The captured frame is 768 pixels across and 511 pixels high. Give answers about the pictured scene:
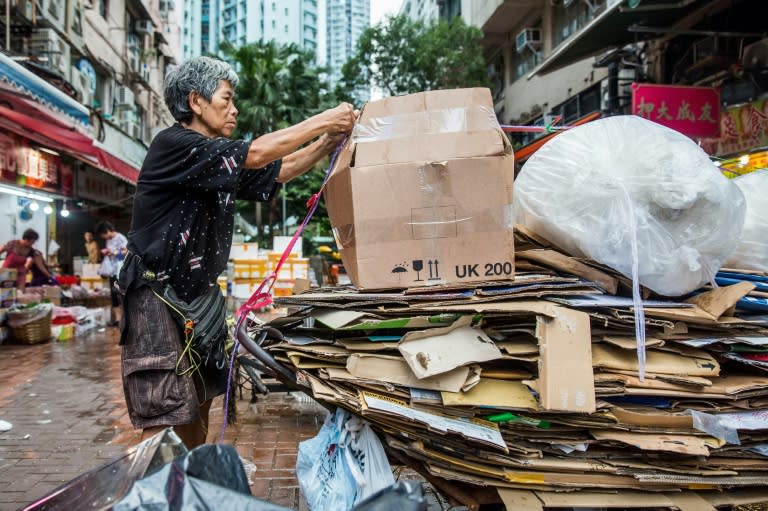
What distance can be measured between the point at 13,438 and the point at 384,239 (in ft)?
10.7

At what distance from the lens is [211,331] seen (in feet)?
6.19

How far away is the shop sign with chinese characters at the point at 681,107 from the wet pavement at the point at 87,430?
18.4ft

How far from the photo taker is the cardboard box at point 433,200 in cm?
163

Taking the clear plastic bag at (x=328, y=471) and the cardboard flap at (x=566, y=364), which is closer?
the cardboard flap at (x=566, y=364)

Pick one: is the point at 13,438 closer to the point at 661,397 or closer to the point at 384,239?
the point at 384,239

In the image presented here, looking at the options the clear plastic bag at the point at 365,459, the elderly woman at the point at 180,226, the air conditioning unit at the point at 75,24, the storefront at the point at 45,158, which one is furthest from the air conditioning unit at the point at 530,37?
the clear plastic bag at the point at 365,459

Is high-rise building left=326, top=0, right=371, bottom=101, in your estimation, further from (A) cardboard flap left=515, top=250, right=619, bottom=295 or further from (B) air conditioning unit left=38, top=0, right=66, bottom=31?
(A) cardboard flap left=515, top=250, right=619, bottom=295

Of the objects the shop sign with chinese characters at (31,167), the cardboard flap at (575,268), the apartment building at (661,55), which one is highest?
the apartment building at (661,55)

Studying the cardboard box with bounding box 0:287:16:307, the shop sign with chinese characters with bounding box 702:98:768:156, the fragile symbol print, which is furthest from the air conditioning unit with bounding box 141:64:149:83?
the fragile symbol print

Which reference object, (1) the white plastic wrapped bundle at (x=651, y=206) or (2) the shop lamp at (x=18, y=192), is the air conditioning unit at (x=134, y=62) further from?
(1) the white plastic wrapped bundle at (x=651, y=206)

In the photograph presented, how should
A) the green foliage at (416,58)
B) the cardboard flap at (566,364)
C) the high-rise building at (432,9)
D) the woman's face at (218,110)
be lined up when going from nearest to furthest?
the cardboard flap at (566,364), the woman's face at (218,110), the green foliage at (416,58), the high-rise building at (432,9)

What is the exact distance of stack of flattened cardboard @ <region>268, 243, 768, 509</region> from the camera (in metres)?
1.46

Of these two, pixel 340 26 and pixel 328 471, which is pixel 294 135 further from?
pixel 340 26

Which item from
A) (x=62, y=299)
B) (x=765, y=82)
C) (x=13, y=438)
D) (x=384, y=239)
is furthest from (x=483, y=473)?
(x=62, y=299)
